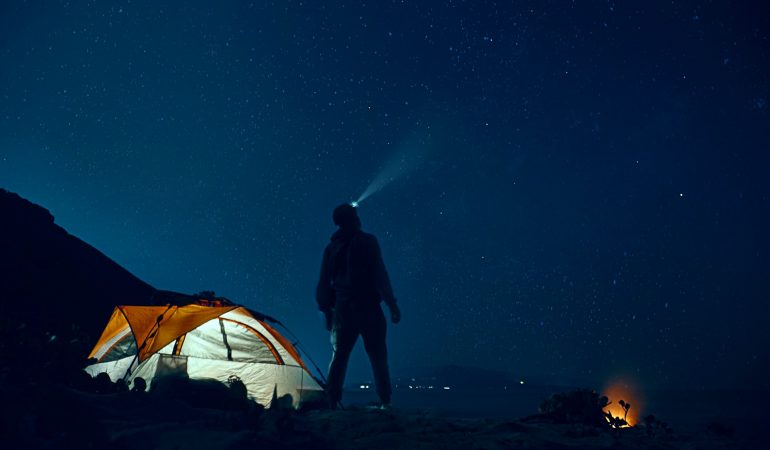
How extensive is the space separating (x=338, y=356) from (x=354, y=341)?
1.21 feet

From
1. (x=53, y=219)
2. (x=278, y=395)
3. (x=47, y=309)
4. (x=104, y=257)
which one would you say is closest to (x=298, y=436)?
(x=278, y=395)

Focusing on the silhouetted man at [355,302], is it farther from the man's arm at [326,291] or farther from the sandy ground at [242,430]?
the sandy ground at [242,430]

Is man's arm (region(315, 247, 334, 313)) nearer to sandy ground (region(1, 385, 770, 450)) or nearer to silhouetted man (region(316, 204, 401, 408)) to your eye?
silhouetted man (region(316, 204, 401, 408))

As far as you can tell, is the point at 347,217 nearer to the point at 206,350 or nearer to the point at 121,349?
the point at 206,350

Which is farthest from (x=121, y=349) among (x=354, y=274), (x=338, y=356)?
(x=354, y=274)

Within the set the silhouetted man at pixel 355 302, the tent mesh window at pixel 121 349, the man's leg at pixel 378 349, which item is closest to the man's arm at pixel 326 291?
the silhouetted man at pixel 355 302

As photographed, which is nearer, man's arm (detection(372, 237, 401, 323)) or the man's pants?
the man's pants

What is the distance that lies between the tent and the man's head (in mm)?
3138

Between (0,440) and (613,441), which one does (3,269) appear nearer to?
(0,440)

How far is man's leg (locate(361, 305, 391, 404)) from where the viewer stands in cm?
827

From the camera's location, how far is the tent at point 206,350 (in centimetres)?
898

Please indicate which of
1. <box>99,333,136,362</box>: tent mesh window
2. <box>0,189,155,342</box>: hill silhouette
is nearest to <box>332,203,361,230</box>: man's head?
<box>99,333,136,362</box>: tent mesh window

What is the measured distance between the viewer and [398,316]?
28.0 ft

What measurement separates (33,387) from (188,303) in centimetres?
476
